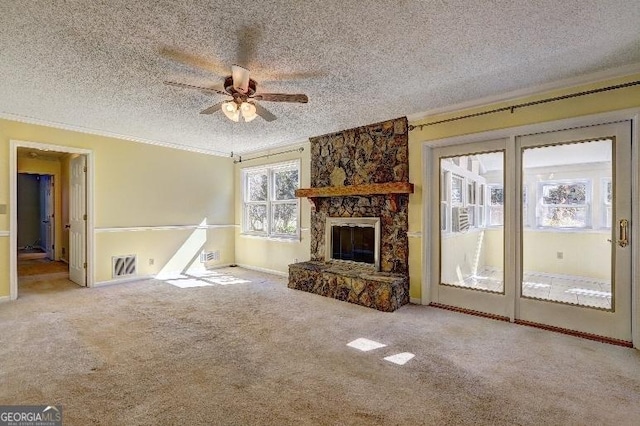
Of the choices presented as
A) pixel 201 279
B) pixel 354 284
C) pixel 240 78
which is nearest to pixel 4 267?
pixel 201 279

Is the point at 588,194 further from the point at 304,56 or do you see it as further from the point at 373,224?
the point at 304,56

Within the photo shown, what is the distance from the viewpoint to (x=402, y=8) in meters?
1.91

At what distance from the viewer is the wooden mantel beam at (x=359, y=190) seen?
387cm

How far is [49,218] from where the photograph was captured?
25.1ft

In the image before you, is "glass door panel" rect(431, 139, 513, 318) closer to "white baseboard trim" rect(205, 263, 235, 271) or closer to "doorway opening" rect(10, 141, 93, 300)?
"white baseboard trim" rect(205, 263, 235, 271)

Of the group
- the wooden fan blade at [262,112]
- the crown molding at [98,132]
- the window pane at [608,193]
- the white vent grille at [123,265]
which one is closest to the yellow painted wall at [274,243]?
the crown molding at [98,132]

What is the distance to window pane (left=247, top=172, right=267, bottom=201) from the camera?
6246mm

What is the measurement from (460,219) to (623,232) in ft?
5.98

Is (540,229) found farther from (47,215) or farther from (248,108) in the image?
(47,215)

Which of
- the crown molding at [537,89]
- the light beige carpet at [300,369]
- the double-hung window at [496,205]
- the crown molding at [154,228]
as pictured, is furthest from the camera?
the crown molding at [154,228]

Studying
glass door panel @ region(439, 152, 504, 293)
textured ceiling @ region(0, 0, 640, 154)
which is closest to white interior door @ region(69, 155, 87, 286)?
textured ceiling @ region(0, 0, 640, 154)

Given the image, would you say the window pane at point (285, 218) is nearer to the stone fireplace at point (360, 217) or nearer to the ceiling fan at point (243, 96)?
the stone fireplace at point (360, 217)

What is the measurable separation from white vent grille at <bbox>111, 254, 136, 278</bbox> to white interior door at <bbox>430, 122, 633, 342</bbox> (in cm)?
482

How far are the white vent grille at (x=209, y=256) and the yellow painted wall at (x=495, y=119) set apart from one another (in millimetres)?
4125
